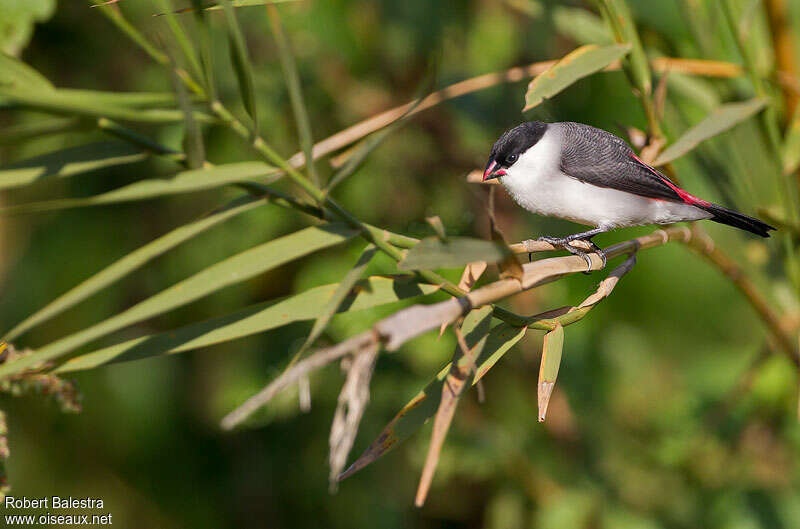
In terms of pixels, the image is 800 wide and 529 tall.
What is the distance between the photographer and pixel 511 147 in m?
1.28

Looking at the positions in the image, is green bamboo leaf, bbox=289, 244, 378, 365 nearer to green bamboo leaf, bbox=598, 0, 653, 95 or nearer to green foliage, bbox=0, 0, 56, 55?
green bamboo leaf, bbox=598, 0, 653, 95

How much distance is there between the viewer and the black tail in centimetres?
118

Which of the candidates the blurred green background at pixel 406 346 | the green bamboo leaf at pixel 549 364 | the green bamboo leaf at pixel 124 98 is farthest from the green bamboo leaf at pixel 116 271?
the blurred green background at pixel 406 346

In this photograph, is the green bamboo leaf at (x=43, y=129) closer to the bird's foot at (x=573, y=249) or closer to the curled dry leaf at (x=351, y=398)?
the curled dry leaf at (x=351, y=398)

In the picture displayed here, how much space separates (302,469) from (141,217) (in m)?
0.94

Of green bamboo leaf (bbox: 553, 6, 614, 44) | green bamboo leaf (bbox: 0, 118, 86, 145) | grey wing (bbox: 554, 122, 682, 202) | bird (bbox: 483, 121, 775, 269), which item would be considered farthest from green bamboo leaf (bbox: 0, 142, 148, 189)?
green bamboo leaf (bbox: 553, 6, 614, 44)

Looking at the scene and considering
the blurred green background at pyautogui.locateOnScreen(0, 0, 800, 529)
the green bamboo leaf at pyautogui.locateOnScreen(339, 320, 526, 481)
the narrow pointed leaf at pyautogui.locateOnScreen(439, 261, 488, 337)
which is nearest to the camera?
the green bamboo leaf at pyautogui.locateOnScreen(339, 320, 526, 481)

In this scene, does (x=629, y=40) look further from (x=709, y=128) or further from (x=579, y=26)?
(x=579, y=26)

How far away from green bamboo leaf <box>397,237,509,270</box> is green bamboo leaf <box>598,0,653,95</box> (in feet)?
2.02

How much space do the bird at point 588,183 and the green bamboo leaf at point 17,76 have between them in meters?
0.73

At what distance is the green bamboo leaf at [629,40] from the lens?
1214 millimetres

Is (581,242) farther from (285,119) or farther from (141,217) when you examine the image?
(141,217)

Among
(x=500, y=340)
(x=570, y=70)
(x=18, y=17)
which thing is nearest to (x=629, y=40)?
(x=570, y=70)

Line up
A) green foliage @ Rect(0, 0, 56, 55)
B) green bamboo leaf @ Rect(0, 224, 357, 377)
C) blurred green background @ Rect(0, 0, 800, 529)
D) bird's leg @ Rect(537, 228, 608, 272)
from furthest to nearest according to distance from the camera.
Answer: blurred green background @ Rect(0, 0, 800, 529), green foliage @ Rect(0, 0, 56, 55), bird's leg @ Rect(537, 228, 608, 272), green bamboo leaf @ Rect(0, 224, 357, 377)
